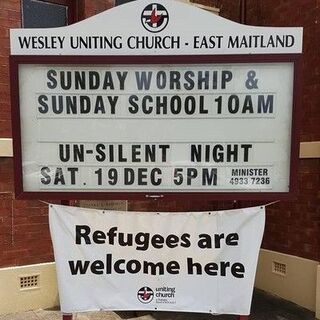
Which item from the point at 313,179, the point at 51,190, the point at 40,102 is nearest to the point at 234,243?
the point at 51,190

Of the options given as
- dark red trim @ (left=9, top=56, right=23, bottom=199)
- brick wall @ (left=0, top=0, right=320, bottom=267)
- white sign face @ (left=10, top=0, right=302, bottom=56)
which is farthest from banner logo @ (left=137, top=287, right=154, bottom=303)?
white sign face @ (left=10, top=0, right=302, bottom=56)

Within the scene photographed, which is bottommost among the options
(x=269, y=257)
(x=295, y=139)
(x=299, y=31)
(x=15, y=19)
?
(x=269, y=257)

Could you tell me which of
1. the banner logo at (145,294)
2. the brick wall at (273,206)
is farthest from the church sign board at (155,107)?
the brick wall at (273,206)

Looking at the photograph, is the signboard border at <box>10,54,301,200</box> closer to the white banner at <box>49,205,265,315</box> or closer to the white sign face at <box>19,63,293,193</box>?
the white sign face at <box>19,63,293,193</box>

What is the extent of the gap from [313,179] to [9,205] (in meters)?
3.72

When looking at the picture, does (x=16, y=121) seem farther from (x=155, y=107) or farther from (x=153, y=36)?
(x=153, y=36)

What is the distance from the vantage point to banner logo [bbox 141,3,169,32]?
8.79 feet

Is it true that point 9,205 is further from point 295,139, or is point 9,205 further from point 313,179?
point 313,179

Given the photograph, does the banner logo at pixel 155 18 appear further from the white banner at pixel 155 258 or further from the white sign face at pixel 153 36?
the white banner at pixel 155 258

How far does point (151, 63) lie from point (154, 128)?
469mm

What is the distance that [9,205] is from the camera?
436 cm

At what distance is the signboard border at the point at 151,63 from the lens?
267 centimetres

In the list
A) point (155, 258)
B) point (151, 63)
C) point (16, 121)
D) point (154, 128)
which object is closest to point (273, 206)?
point (155, 258)

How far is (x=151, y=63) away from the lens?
269cm
